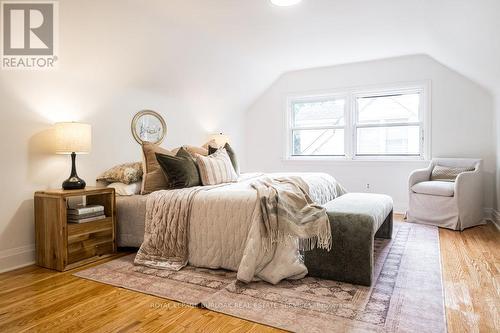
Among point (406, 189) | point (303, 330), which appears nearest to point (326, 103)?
point (406, 189)

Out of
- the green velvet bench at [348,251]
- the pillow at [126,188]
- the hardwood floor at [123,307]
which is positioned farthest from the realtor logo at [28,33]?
the green velvet bench at [348,251]

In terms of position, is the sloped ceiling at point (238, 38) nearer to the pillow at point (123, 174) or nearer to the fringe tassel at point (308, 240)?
the pillow at point (123, 174)

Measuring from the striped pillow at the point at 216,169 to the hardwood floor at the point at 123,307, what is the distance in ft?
4.25

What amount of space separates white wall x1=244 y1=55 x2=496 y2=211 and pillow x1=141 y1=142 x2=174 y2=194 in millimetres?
3110

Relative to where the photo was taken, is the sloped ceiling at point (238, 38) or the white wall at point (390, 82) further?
the white wall at point (390, 82)

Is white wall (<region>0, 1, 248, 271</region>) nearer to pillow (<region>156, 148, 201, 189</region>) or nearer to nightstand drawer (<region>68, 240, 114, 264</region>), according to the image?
nightstand drawer (<region>68, 240, 114, 264</region>)

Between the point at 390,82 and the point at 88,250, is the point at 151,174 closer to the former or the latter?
the point at 88,250

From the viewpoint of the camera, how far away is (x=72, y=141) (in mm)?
2676

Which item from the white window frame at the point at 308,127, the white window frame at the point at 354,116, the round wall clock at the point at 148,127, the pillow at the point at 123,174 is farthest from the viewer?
the white window frame at the point at 308,127

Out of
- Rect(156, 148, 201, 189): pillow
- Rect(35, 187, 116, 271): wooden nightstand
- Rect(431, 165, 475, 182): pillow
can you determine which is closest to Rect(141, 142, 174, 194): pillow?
Rect(156, 148, 201, 189): pillow

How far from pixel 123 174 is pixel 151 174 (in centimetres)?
28

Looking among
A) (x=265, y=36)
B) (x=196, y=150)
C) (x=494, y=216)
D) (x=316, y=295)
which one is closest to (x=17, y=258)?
(x=196, y=150)

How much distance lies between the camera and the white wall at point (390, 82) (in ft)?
14.4

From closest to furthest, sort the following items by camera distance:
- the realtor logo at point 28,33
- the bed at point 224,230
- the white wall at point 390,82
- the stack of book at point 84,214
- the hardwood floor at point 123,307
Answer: the hardwood floor at point 123,307 < the bed at point 224,230 < the realtor logo at point 28,33 < the stack of book at point 84,214 < the white wall at point 390,82
